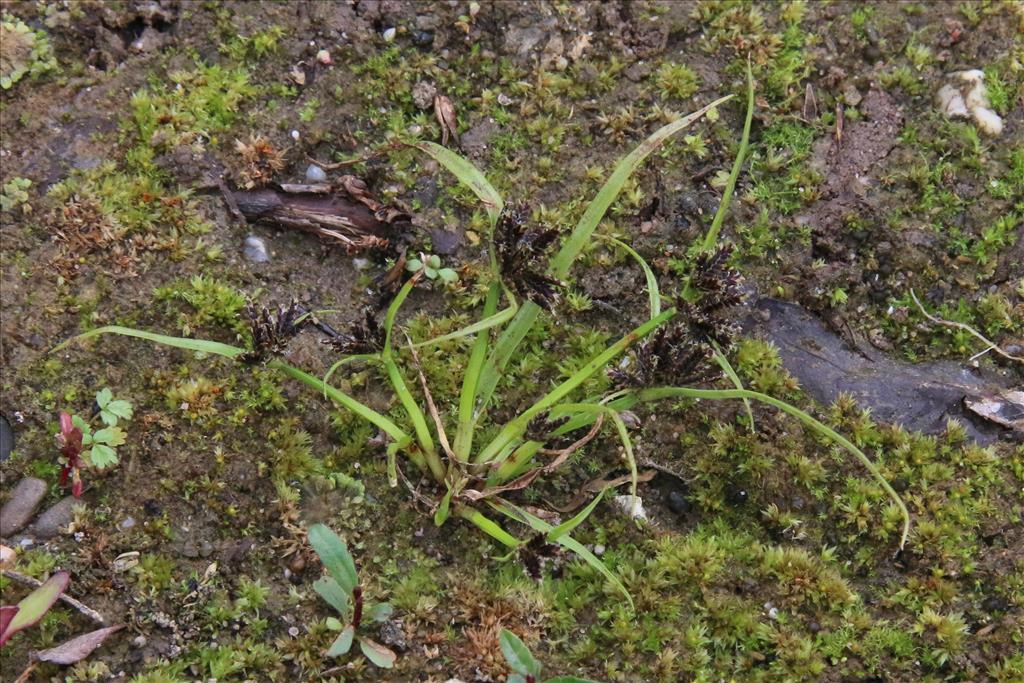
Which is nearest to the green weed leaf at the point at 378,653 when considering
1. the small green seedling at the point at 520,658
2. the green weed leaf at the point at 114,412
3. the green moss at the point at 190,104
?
the small green seedling at the point at 520,658

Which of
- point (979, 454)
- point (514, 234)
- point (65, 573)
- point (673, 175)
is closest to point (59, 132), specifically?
point (65, 573)

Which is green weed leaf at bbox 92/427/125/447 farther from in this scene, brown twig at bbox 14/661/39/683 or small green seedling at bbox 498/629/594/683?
small green seedling at bbox 498/629/594/683

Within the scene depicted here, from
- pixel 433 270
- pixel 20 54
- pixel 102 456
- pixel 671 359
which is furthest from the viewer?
pixel 20 54

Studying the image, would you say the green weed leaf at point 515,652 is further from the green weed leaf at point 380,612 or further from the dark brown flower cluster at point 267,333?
the dark brown flower cluster at point 267,333

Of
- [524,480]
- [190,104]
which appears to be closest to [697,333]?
[524,480]

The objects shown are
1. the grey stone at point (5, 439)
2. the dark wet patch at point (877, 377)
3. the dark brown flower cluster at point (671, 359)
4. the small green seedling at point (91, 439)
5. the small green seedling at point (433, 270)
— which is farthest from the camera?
the small green seedling at point (433, 270)

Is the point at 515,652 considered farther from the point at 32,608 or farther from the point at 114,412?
the point at 114,412
